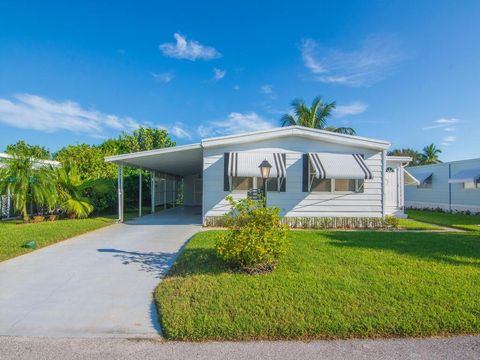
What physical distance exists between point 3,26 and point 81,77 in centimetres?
502

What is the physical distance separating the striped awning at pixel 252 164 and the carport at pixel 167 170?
1684mm

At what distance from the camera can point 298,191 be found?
37.9 ft

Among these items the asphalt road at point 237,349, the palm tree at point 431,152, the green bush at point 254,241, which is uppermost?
the palm tree at point 431,152

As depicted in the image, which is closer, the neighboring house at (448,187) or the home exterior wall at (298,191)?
the home exterior wall at (298,191)

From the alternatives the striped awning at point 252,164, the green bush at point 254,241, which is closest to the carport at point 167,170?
the striped awning at point 252,164

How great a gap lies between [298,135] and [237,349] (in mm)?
9419

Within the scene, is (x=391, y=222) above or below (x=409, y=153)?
below

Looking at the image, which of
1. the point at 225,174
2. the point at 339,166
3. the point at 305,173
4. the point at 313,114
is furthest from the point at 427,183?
the point at 225,174

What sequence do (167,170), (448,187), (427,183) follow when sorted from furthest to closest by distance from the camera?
(427,183), (448,187), (167,170)

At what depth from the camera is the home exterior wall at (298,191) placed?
1133 centimetres

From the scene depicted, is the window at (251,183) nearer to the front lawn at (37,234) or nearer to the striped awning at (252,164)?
the striped awning at (252,164)

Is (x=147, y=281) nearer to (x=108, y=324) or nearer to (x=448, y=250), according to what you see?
(x=108, y=324)

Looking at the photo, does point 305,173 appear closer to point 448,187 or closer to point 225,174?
point 225,174

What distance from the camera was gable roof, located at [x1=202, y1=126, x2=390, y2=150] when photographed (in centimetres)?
1105
